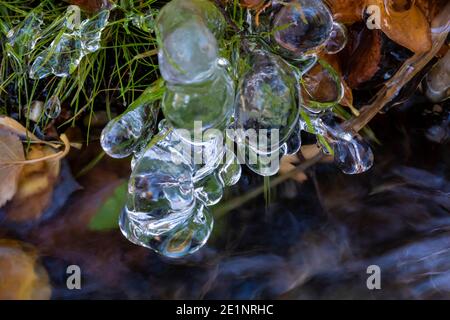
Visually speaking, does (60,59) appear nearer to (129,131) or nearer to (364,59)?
(129,131)

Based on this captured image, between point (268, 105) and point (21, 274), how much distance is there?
45 centimetres

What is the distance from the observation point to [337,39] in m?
0.66

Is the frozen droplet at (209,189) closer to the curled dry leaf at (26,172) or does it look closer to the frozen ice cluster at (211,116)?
the frozen ice cluster at (211,116)

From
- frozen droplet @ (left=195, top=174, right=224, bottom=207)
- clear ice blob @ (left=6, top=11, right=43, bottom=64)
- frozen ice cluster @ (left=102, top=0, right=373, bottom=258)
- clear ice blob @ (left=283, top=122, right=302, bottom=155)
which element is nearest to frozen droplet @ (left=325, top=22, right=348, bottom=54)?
frozen ice cluster @ (left=102, top=0, right=373, bottom=258)

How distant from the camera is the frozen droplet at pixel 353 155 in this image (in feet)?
2.37

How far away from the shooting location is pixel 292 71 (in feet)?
1.83

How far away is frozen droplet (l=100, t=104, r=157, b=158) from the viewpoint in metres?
0.65

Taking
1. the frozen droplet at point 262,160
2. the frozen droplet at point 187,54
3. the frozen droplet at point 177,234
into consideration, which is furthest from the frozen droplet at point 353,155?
the frozen droplet at point 187,54

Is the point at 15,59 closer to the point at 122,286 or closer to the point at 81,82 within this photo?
the point at 81,82

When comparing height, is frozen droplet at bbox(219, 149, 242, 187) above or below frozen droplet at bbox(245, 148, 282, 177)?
below

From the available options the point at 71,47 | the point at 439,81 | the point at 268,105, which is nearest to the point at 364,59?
the point at 439,81

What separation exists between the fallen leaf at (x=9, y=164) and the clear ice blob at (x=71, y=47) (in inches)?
4.1

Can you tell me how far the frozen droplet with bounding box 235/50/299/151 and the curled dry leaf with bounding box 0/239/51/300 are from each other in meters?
0.39

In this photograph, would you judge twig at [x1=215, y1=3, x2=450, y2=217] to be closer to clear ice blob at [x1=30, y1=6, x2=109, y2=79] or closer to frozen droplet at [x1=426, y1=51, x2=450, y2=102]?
frozen droplet at [x1=426, y1=51, x2=450, y2=102]
